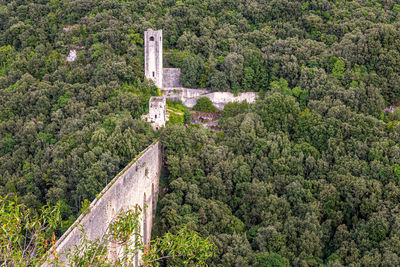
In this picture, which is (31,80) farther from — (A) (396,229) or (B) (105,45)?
(A) (396,229)

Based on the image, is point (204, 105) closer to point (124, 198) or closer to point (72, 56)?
point (72, 56)

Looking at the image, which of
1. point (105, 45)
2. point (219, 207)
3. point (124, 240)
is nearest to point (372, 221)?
point (219, 207)

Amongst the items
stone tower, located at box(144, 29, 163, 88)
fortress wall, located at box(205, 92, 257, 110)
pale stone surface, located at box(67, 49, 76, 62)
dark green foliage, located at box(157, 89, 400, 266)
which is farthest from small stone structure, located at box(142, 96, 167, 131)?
pale stone surface, located at box(67, 49, 76, 62)

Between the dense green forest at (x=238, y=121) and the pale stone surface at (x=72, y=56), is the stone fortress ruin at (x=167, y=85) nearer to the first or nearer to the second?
the dense green forest at (x=238, y=121)

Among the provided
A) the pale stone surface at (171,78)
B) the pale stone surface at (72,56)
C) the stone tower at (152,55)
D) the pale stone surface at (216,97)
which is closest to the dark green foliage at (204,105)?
the pale stone surface at (216,97)

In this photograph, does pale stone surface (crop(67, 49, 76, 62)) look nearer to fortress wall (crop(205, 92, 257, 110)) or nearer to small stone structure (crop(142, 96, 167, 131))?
fortress wall (crop(205, 92, 257, 110))

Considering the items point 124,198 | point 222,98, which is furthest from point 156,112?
point 124,198

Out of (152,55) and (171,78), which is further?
(171,78)
